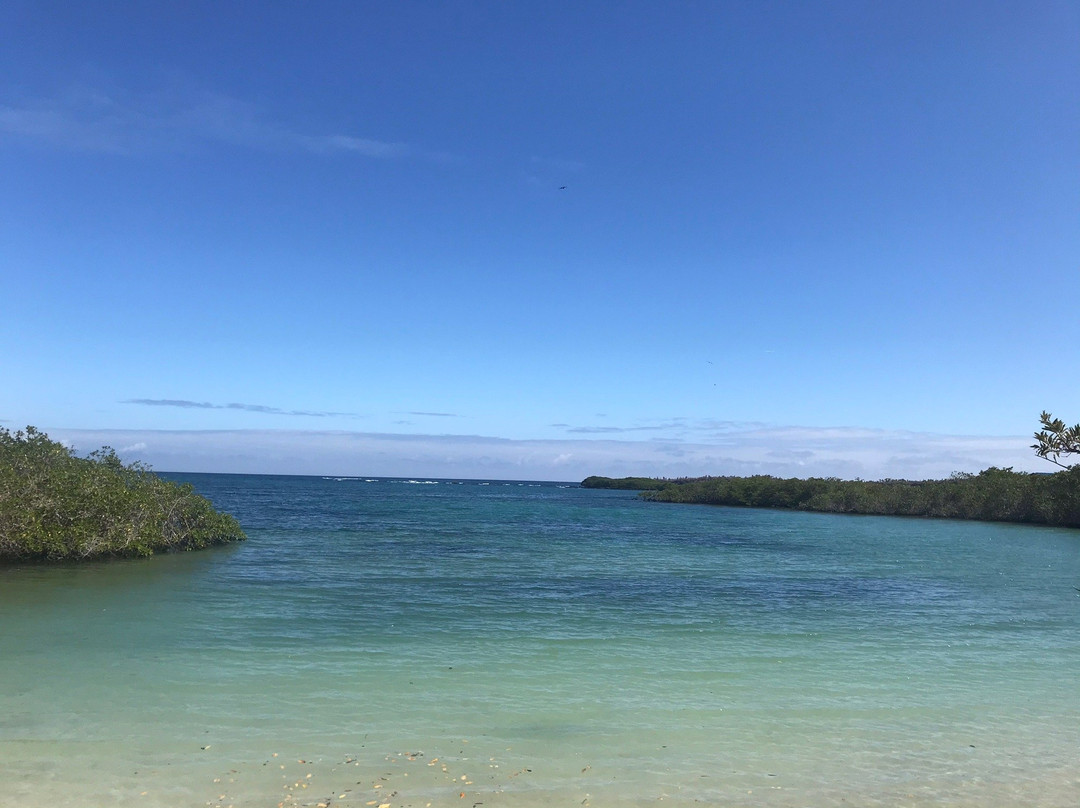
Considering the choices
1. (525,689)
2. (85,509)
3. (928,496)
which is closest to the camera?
(525,689)

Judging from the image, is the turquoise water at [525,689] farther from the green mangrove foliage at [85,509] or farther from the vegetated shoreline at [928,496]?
the vegetated shoreline at [928,496]

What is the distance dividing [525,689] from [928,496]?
66.4 metres

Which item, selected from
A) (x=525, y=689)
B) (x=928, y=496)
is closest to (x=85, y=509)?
(x=525, y=689)

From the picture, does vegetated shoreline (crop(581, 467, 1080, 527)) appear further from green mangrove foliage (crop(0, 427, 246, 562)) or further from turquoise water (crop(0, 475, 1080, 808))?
green mangrove foliage (crop(0, 427, 246, 562))

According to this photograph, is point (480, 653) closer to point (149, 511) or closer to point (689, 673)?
point (689, 673)

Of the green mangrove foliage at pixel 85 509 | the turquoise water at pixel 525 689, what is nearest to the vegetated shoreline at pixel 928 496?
the turquoise water at pixel 525 689

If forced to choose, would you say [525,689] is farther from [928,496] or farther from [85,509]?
[928,496]

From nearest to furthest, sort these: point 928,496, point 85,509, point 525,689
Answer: point 525,689
point 85,509
point 928,496

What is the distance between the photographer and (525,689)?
1009 cm

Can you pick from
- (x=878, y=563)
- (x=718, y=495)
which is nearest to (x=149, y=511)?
(x=878, y=563)

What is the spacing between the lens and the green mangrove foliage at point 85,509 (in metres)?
19.2

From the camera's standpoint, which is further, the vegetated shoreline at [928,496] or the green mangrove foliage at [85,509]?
the vegetated shoreline at [928,496]

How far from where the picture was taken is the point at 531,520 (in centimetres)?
5134

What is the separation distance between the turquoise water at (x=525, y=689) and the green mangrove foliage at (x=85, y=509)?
981mm
